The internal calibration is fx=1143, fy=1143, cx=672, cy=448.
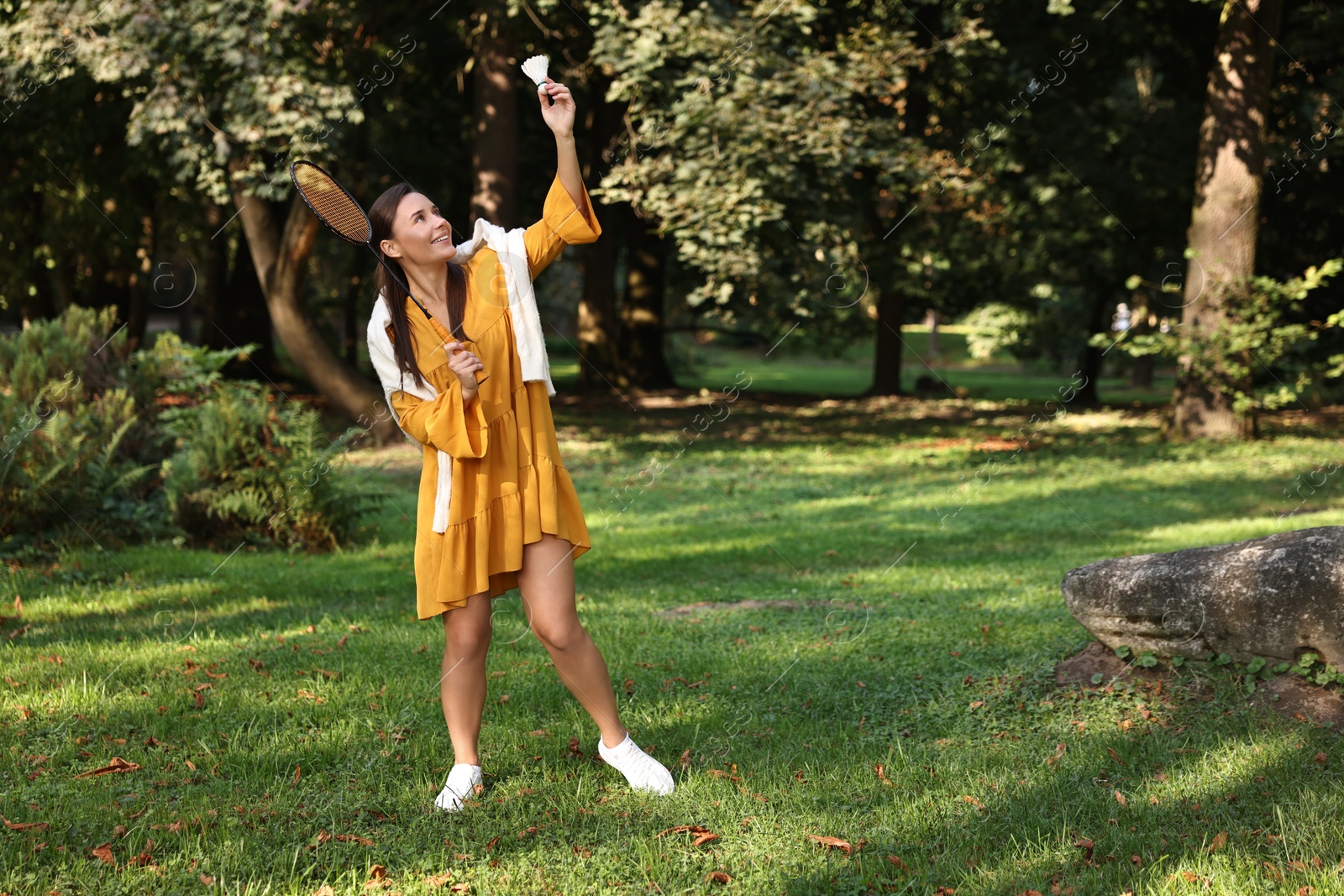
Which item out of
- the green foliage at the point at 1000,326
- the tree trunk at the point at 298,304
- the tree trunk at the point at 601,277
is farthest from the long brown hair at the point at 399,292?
the green foliage at the point at 1000,326

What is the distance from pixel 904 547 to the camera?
882cm

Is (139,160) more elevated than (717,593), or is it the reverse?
(139,160)

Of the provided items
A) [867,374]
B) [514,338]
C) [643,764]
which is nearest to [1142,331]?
[643,764]

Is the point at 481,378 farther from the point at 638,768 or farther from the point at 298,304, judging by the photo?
the point at 298,304

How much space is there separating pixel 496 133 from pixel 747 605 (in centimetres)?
985

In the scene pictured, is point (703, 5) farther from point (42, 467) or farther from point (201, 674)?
point (201, 674)

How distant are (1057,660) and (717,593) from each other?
2560mm

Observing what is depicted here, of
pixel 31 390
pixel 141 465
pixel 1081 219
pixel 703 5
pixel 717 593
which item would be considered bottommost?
pixel 717 593

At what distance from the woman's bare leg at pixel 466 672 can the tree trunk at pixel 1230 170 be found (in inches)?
482

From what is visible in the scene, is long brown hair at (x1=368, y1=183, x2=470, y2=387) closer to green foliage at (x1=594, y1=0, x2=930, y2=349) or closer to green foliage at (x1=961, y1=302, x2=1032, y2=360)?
green foliage at (x1=594, y1=0, x2=930, y2=349)

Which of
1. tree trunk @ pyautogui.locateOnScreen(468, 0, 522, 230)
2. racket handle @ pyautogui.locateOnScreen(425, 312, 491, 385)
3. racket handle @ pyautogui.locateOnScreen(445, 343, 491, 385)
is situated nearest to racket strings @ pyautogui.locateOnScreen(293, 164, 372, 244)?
racket handle @ pyautogui.locateOnScreen(425, 312, 491, 385)

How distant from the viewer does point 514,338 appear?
3.74 meters

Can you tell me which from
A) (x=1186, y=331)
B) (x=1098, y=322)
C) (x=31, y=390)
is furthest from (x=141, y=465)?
(x=1098, y=322)

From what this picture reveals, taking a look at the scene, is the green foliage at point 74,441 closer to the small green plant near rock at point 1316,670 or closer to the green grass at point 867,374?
the small green plant near rock at point 1316,670
